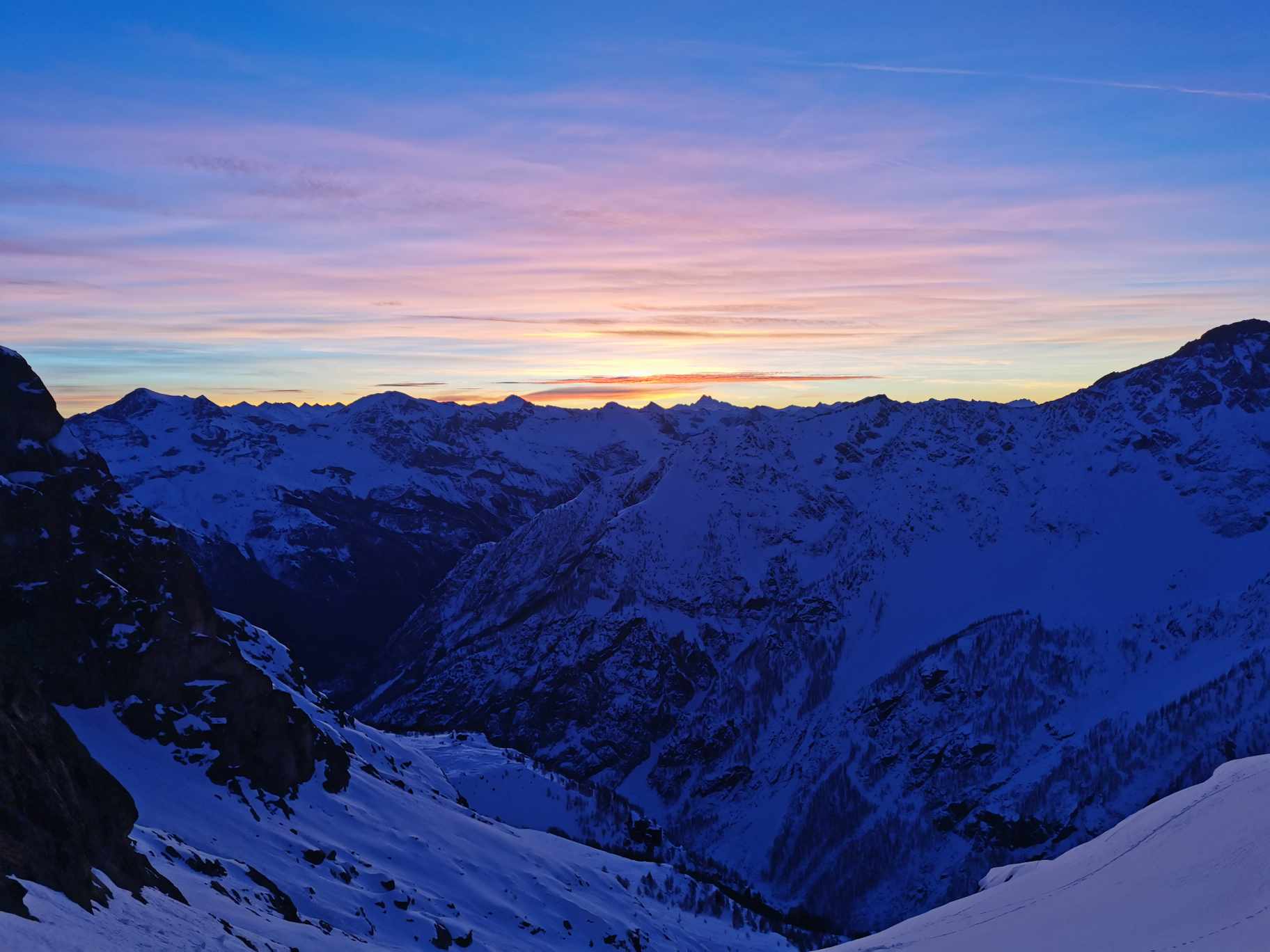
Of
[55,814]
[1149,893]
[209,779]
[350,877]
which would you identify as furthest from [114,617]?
[1149,893]

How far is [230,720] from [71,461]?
28208mm

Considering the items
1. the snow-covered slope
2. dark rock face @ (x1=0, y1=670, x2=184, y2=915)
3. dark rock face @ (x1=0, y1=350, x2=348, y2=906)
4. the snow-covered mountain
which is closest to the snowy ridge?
the snow-covered mountain

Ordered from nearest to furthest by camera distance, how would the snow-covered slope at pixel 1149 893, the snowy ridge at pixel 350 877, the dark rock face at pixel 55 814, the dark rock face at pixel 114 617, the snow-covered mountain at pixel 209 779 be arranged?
1. the snow-covered slope at pixel 1149 893
2. the dark rock face at pixel 55 814
3. the snowy ridge at pixel 350 877
4. the snow-covered mountain at pixel 209 779
5. the dark rock face at pixel 114 617

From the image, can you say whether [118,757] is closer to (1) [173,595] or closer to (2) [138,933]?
(1) [173,595]

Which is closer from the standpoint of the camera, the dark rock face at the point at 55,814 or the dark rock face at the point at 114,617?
the dark rock face at the point at 55,814

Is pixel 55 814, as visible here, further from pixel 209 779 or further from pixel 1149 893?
pixel 209 779

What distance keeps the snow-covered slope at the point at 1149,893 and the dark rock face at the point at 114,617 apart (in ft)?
217

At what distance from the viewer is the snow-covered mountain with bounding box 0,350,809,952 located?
6862 centimetres

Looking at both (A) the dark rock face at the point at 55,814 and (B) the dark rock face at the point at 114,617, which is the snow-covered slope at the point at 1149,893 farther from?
(B) the dark rock face at the point at 114,617

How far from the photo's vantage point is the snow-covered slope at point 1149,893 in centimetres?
3697

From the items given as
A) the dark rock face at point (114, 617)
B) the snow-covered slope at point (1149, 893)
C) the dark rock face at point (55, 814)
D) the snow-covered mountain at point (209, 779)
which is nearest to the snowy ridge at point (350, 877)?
the snow-covered mountain at point (209, 779)

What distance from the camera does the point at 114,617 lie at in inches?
3762

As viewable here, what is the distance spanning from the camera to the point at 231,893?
6800 centimetres

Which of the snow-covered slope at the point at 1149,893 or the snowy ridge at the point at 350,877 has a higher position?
the snow-covered slope at the point at 1149,893
